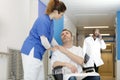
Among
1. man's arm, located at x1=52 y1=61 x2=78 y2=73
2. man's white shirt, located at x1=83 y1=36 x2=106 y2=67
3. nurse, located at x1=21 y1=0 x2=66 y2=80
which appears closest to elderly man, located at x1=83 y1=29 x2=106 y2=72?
man's white shirt, located at x1=83 y1=36 x2=106 y2=67

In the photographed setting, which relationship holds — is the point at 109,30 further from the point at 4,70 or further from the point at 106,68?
the point at 4,70

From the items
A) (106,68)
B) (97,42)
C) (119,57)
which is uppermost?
(97,42)

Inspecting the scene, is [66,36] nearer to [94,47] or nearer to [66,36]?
[66,36]

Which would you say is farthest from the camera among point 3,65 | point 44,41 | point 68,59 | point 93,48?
point 93,48

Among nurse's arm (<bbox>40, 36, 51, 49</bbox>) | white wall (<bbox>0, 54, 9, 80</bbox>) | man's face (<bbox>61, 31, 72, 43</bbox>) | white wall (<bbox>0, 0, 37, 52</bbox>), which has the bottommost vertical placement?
white wall (<bbox>0, 54, 9, 80</bbox>)

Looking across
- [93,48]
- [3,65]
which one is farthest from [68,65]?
[93,48]

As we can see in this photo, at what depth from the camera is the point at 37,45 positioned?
246cm

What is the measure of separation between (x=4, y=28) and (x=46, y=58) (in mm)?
1869

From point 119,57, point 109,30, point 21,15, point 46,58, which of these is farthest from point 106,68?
point 21,15

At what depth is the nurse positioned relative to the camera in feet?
7.86

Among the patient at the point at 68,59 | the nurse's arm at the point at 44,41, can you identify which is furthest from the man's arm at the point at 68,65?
the nurse's arm at the point at 44,41

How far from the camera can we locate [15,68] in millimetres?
3416

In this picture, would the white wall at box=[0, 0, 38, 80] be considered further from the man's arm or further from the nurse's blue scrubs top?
the man's arm

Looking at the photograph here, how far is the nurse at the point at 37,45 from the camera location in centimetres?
240
